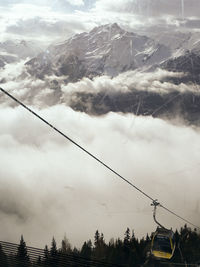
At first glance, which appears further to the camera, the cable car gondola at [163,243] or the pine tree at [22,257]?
→ the cable car gondola at [163,243]

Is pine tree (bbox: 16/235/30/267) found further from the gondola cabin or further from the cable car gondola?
the gondola cabin

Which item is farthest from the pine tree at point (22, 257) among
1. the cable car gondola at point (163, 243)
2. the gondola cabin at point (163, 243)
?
the gondola cabin at point (163, 243)

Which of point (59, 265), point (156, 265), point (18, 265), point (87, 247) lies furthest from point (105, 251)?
point (18, 265)

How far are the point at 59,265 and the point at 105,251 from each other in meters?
95.0

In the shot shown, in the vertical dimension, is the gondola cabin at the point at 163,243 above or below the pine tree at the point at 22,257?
above

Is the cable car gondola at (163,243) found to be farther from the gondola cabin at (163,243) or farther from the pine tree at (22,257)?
the pine tree at (22,257)

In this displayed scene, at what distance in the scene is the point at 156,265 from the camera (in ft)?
420

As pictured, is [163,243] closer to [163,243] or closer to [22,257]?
[163,243]

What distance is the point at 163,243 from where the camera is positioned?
49312 millimetres

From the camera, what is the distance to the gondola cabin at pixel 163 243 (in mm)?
48969

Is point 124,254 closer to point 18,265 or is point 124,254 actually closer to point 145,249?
point 145,249

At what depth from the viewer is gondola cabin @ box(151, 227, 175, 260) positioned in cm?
4897

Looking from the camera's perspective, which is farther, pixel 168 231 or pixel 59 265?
pixel 59 265

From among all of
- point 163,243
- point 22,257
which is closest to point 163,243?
point 163,243
